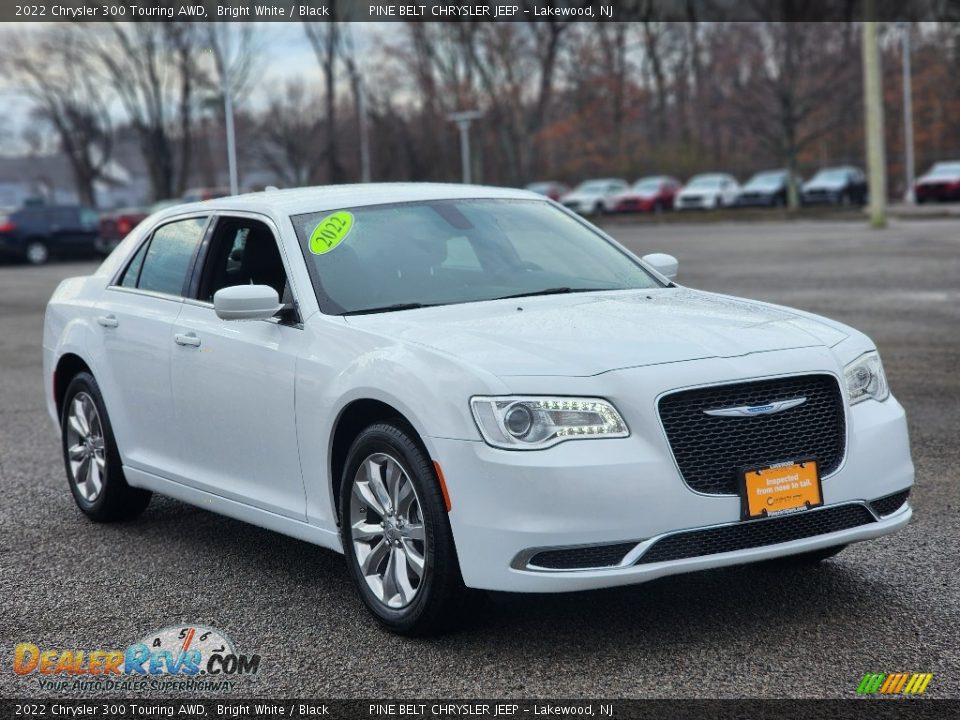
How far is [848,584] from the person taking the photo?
18.0 ft

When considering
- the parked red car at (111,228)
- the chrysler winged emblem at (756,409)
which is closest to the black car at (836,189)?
the parked red car at (111,228)

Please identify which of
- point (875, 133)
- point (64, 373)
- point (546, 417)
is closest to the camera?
point (546, 417)

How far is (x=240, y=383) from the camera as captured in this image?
5828mm

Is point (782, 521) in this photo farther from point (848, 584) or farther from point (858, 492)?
point (848, 584)

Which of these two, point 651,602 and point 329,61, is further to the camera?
point 329,61

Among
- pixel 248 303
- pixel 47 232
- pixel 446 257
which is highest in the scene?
pixel 446 257

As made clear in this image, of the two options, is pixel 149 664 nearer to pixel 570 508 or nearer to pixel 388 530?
pixel 388 530

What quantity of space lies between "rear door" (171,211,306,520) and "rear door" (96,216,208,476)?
13 cm

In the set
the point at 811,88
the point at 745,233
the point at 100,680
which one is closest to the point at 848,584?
the point at 100,680

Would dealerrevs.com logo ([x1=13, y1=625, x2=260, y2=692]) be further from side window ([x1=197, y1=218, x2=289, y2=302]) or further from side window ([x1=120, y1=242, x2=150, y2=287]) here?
side window ([x1=120, y1=242, x2=150, y2=287])

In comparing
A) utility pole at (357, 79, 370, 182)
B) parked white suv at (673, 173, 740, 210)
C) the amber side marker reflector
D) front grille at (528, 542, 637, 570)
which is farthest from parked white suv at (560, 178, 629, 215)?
front grille at (528, 542, 637, 570)

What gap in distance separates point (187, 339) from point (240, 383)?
55 centimetres

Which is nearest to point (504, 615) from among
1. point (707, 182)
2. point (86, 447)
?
point (86, 447)

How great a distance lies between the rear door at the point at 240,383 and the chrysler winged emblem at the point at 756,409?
1.70m
